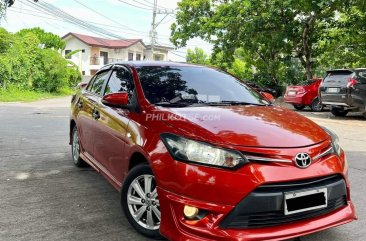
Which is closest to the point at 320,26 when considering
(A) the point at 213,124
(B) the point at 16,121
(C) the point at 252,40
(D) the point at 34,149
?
(C) the point at 252,40

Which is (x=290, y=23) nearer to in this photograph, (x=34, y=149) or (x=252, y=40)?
(x=252, y=40)

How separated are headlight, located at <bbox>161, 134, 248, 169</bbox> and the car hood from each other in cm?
6

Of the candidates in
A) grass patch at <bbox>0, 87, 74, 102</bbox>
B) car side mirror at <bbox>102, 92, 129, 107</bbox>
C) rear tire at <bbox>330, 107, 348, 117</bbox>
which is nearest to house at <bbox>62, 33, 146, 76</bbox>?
grass patch at <bbox>0, 87, 74, 102</bbox>

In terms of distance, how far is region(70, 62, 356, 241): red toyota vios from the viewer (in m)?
2.68

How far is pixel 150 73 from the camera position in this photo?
13.5 feet

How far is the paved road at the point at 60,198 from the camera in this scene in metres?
3.40

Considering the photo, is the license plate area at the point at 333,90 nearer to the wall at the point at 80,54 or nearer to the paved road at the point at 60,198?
the paved road at the point at 60,198

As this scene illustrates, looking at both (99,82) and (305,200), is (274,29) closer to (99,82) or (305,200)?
(99,82)

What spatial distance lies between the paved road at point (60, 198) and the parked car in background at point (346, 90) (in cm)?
482

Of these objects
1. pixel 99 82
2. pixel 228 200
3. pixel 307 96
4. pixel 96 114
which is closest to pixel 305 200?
pixel 228 200

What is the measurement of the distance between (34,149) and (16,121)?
4.47 m

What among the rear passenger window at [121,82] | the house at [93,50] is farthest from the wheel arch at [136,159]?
the house at [93,50]

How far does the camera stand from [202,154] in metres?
2.80

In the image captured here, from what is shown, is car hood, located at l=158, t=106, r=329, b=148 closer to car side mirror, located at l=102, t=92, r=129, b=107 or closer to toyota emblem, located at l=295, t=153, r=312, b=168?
toyota emblem, located at l=295, t=153, r=312, b=168
